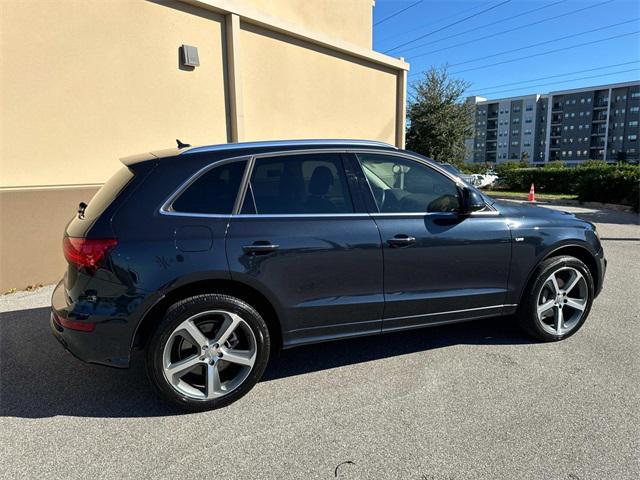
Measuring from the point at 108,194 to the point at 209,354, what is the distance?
4.16 feet

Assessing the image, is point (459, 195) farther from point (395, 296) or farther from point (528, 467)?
point (528, 467)

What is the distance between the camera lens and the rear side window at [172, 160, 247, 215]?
2.91 m

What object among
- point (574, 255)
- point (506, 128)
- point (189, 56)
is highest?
point (506, 128)

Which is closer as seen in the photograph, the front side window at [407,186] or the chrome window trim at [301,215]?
the chrome window trim at [301,215]

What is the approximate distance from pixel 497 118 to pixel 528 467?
113m

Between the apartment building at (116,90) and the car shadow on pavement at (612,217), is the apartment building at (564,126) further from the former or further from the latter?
the apartment building at (116,90)

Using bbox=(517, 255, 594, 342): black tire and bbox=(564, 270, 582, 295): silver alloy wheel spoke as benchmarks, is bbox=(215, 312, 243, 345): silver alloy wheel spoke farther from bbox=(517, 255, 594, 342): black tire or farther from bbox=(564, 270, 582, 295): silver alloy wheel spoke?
bbox=(564, 270, 582, 295): silver alloy wheel spoke

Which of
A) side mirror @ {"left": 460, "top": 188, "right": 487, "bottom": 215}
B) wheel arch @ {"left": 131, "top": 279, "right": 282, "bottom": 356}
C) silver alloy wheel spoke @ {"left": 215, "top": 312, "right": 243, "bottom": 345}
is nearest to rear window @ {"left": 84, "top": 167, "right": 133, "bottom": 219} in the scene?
wheel arch @ {"left": 131, "top": 279, "right": 282, "bottom": 356}

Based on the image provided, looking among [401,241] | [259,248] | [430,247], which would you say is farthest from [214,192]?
[430,247]

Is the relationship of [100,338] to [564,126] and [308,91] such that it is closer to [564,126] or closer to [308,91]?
[308,91]

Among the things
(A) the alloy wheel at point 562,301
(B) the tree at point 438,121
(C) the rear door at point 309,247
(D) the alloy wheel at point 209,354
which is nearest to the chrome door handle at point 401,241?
(C) the rear door at point 309,247

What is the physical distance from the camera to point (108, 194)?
9.80 feet

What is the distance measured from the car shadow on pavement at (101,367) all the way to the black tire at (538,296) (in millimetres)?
168

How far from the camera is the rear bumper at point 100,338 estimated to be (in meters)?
2.73
